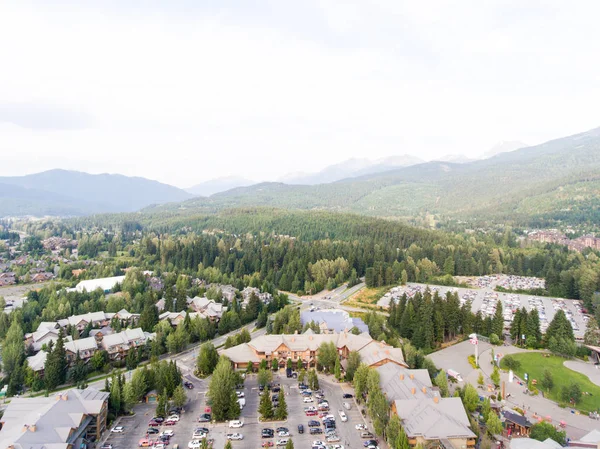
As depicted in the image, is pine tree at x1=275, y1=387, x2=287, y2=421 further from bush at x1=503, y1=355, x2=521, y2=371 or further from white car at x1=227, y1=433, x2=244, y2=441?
bush at x1=503, y1=355, x2=521, y2=371

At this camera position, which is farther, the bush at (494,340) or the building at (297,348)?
the bush at (494,340)

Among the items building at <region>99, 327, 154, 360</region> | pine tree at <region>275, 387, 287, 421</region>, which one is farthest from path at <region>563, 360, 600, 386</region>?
building at <region>99, 327, 154, 360</region>

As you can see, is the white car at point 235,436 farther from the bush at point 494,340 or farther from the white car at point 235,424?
the bush at point 494,340

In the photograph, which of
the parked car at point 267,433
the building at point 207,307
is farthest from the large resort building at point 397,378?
the building at point 207,307

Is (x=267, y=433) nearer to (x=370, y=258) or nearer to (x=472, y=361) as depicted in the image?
(x=472, y=361)

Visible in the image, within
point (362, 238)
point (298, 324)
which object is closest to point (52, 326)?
point (298, 324)
